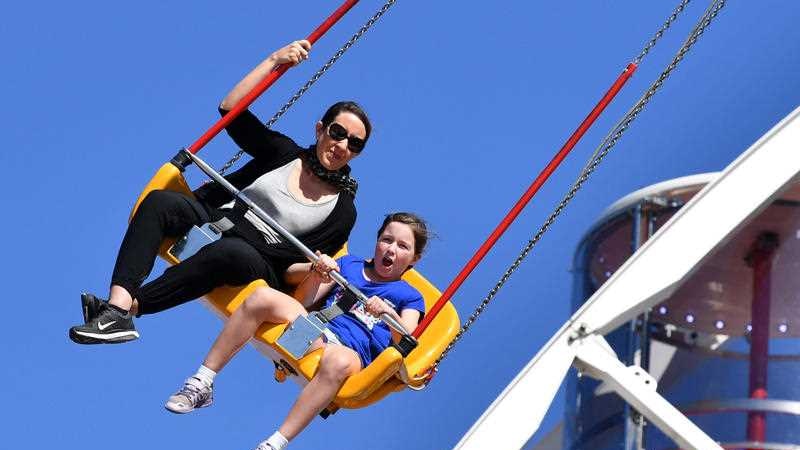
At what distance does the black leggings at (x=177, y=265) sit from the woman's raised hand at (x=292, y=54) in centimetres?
78

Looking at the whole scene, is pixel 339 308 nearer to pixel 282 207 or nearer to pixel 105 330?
pixel 282 207

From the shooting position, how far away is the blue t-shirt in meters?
9.75

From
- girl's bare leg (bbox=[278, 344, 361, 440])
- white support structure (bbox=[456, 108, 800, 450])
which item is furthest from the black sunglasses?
white support structure (bbox=[456, 108, 800, 450])

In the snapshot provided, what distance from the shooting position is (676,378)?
496 inches

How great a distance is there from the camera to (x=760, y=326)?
12.5 m

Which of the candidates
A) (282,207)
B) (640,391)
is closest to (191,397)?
(282,207)

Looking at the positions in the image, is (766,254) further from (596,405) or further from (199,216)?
(199,216)

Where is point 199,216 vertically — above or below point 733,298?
below

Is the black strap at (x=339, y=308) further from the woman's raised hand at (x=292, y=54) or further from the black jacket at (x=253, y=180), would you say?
the woman's raised hand at (x=292, y=54)

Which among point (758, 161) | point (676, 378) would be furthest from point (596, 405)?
point (758, 161)

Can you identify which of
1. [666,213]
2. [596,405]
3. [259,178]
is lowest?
[259,178]

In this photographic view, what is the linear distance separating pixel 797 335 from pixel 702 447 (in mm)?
3177

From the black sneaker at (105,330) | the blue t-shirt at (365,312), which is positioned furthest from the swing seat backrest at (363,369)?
the black sneaker at (105,330)

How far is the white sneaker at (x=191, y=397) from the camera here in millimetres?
9359
